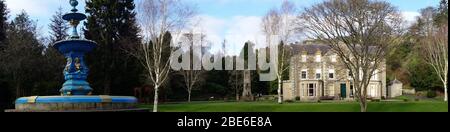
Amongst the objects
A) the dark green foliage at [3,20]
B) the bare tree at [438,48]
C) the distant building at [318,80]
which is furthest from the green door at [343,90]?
the dark green foliage at [3,20]

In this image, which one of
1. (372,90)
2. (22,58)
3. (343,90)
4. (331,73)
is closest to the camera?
(22,58)

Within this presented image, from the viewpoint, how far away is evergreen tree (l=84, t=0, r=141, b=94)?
51688 millimetres

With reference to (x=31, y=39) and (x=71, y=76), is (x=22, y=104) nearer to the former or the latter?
(x=71, y=76)

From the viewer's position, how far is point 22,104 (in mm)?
19328

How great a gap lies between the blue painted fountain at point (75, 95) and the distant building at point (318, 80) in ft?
138

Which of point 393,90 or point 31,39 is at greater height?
point 31,39

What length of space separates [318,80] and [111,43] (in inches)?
1070

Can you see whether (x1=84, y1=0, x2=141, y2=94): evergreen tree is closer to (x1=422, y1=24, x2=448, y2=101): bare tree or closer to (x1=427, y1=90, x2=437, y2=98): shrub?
(x1=422, y1=24, x2=448, y2=101): bare tree

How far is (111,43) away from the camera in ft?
172

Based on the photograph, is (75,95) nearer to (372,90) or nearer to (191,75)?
(191,75)

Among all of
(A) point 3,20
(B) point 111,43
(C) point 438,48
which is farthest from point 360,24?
(A) point 3,20
